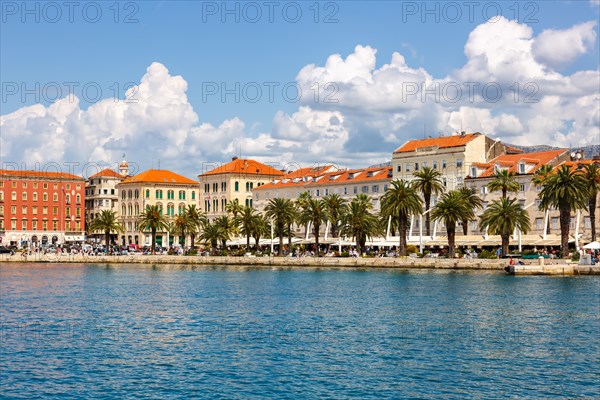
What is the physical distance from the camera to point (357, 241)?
372 feet

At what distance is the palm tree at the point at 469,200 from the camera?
110500mm

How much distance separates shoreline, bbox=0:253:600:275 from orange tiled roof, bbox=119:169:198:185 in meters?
46.0

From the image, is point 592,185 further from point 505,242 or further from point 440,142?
point 440,142

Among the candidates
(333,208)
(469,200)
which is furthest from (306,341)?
(333,208)

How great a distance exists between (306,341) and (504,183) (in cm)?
6919

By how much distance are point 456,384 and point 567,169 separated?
64306 millimetres

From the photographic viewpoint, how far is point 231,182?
167 metres

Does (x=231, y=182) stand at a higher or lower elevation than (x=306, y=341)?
higher

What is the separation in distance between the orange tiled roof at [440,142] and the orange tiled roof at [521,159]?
17.2ft

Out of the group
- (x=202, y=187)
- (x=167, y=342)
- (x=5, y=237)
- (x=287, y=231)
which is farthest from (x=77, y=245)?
(x=167, y=342)

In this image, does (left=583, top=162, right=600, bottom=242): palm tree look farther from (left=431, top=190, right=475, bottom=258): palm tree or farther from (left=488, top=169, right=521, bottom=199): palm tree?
(left=431, top=190, right=475, bottom=258): palm tree

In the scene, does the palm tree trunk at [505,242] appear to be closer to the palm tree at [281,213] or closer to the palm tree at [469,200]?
the palm tree at [469,200]

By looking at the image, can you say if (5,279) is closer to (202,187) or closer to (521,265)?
(521,265)

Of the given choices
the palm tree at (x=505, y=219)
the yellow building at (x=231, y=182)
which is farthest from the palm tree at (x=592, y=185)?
the yellow building at (x=231, y=182)
